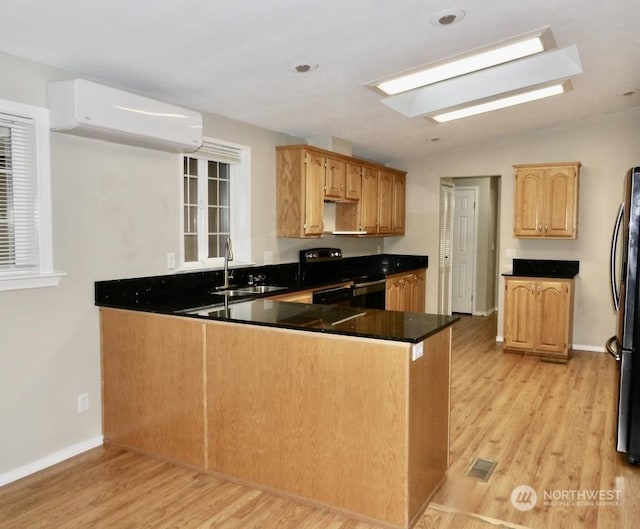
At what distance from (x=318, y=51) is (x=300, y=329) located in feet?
5.55

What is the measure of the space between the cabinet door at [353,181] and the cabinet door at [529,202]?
1.85 metres

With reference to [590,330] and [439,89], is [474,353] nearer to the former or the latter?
[590,330]

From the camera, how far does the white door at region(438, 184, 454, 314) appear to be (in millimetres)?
7285

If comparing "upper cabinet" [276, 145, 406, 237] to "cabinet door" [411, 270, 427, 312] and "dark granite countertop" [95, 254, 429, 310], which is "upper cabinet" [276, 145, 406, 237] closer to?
"dark granite countertop" [95, 254, 429, 310]

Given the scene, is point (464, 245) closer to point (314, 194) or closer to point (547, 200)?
point (547, 200)

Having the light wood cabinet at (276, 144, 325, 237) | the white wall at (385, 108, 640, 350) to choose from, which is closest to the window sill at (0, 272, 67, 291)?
the light wood cabinet at (276, 144, 325, 237)

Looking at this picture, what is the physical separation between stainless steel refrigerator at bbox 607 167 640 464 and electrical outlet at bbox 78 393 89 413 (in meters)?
3.28

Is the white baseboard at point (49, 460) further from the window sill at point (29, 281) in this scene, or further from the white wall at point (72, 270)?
the window sill at point (29, 281)

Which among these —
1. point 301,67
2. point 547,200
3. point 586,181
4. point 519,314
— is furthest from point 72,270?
point 586,181

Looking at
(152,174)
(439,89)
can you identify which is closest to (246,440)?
(152,174)

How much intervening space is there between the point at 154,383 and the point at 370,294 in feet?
9.89

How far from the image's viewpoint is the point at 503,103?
4.87m

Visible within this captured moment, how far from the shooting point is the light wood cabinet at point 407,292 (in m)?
6.16

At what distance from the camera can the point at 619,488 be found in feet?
9.26
